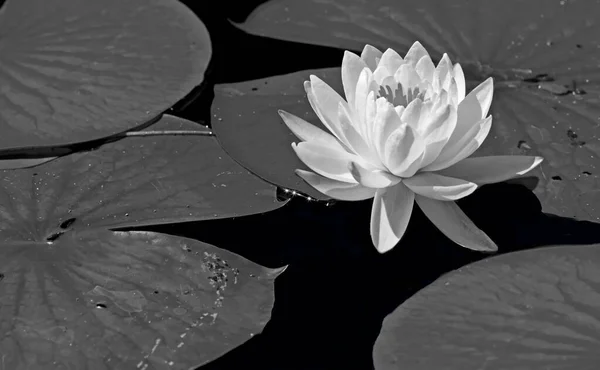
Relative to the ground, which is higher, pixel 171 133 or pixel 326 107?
pixel 326 107

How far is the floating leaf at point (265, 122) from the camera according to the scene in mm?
2188

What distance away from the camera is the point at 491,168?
2.05 metres

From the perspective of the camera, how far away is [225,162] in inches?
89.1

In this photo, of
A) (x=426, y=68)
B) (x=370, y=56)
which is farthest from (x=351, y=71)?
(x=426, y=68)

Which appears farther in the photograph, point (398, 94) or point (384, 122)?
point (398, 94)

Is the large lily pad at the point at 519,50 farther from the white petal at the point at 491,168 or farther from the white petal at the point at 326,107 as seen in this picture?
the white petal at the point at 326,107

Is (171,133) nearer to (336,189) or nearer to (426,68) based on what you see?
(336,189)

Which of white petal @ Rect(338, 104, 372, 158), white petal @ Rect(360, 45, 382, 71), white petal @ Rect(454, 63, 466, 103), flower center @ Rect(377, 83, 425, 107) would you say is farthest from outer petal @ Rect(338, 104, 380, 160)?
white petal @ Rect(454, 63, 466, 103)

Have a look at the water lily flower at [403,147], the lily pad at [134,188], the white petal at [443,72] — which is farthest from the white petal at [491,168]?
the lily pad at [134,188]

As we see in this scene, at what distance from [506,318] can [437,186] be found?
40 centimetres

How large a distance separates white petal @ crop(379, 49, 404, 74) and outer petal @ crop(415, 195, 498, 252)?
1.22ft

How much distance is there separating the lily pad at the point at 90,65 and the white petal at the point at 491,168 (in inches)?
38.5

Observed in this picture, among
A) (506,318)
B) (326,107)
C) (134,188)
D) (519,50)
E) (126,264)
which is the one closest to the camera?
(506,318)

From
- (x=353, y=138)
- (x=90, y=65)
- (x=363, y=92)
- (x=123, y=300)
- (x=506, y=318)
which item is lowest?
(x=123, y=300)
